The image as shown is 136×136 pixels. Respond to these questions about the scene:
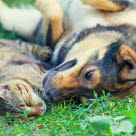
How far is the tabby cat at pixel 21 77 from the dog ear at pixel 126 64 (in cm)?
88

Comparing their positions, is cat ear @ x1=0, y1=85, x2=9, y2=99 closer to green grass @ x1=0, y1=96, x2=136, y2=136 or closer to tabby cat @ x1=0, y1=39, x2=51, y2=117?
tabby cat @ x1=0, y1=39, x2=51, y2=117

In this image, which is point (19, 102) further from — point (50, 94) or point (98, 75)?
point (98, 75)

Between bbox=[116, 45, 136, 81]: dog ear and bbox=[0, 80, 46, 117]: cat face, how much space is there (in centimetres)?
88

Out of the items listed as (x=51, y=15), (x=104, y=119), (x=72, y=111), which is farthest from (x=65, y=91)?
(x=51, y=15)

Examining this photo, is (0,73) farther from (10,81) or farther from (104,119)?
(104,119)

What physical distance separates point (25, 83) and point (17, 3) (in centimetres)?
312

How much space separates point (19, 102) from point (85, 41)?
3.98ft

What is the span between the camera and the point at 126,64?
4.37m

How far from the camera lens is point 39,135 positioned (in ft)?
12.3

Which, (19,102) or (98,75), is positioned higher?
(98,75)

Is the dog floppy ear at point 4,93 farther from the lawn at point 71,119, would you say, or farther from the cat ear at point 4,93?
the lawn at point 71,119

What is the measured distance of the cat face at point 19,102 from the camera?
4.28 metres

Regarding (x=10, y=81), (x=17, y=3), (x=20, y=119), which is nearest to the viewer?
(x=20, y=119)

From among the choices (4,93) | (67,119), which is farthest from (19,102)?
(67,119)
